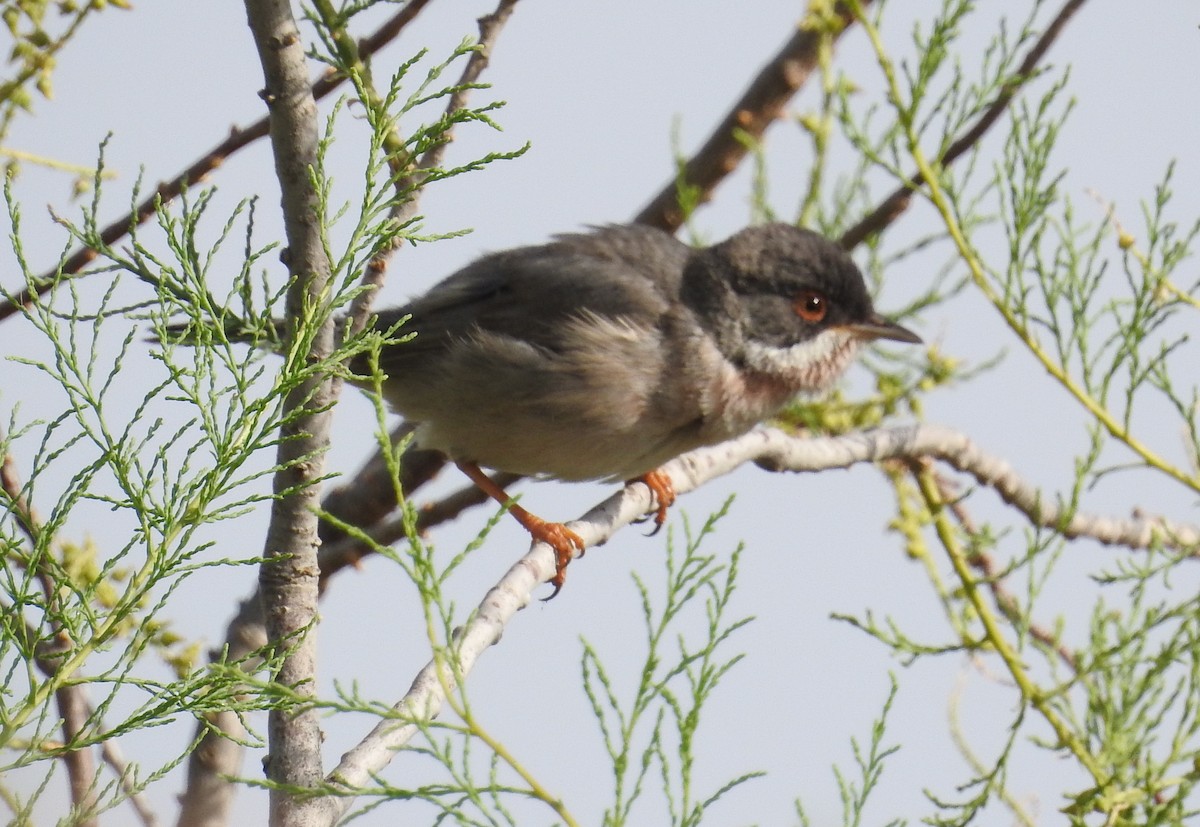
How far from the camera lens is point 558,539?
5113 millimetres

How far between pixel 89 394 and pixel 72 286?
228 millimetres

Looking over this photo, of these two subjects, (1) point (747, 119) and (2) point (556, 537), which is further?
(1) point (747, 119)

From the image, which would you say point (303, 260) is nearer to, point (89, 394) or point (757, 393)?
point (89, 394)

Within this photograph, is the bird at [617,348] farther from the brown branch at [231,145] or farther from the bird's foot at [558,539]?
the brown branch at [231,145]

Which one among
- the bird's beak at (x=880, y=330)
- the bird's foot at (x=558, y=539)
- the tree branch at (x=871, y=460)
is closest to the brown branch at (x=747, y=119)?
the bird's beak at (x=880, y=330)

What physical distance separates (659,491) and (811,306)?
3.32 ft

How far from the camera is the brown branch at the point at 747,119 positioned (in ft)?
21.1

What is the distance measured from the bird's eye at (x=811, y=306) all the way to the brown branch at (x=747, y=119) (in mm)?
1222

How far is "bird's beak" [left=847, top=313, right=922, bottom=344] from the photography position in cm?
527

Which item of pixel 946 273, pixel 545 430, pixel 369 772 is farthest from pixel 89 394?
pixel 946 273

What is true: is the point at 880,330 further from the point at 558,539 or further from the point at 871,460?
the point at 558,539

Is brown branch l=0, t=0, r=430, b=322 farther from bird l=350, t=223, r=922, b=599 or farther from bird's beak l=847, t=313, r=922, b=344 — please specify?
bird's beak l=847, t=313, r=922, b=344

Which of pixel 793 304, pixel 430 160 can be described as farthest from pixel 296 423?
pixel 793 304

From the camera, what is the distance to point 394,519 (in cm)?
580
